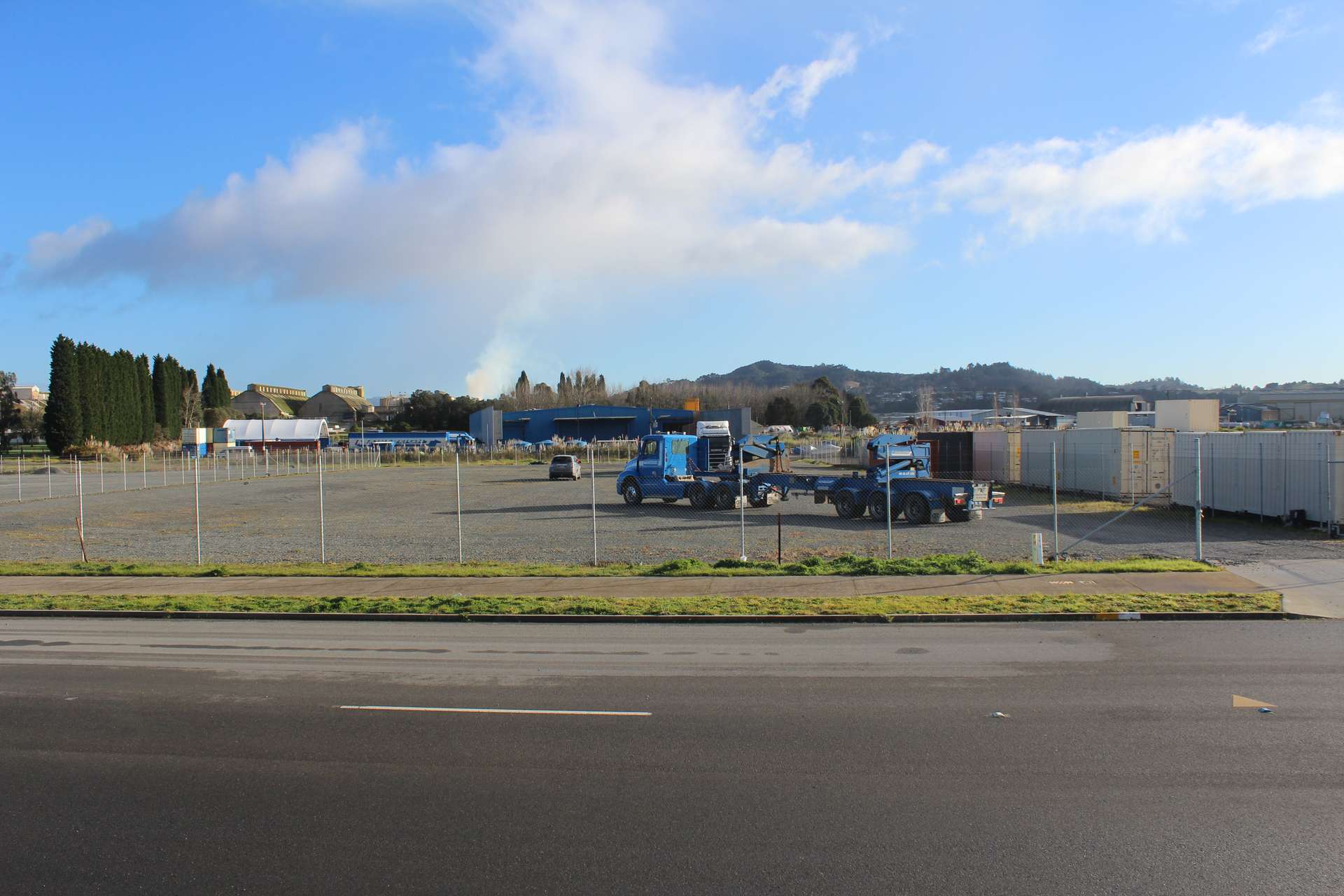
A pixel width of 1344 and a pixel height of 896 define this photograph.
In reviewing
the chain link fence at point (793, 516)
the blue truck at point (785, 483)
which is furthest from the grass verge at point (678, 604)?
the blue truck at point (785, 483)

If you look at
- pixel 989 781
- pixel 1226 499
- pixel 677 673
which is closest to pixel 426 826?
pixel 989 781

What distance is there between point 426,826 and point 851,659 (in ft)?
20.4

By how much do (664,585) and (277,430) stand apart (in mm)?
113026

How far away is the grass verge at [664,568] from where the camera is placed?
56.1ft

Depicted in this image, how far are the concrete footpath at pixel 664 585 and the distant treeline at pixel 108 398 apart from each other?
73.1m

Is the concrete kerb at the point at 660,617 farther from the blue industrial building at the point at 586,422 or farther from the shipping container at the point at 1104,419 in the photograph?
the blue industrial building at the point at 586,422

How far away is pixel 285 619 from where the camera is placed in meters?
14.4

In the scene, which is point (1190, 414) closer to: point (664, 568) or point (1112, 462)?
point (1112, 462)

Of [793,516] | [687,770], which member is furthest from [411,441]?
[687,770]

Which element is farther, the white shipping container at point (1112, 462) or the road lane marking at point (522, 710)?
the white shipping container at point (1112, 462)

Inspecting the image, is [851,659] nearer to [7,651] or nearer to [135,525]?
[7,651]

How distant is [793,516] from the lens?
98.7ft

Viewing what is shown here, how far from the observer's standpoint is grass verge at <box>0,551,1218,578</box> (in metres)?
17.1

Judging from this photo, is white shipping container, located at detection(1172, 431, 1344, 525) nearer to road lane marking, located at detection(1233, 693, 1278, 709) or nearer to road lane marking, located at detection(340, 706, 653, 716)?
road lane marking, located at detection(1233, 693, 1278, 709)
